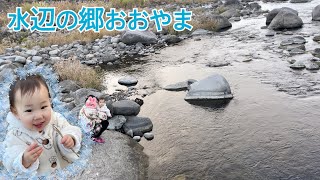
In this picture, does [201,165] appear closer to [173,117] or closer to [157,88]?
[173,117]

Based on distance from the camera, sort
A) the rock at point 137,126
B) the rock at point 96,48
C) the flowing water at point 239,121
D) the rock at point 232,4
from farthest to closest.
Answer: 1. the rock at point 232,4
2. the rock at point 96,48
3. the rock at point 137,126
4. the flowing water at point 239,121

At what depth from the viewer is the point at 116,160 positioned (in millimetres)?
6082

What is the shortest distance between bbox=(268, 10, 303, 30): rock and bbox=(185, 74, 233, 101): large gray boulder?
8.94m

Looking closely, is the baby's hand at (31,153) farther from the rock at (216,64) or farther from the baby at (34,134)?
the rock at (216,64)

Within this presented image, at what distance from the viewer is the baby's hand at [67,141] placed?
105 inches

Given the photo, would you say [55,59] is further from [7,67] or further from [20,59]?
[7,67]

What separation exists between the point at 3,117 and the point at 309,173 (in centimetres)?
493

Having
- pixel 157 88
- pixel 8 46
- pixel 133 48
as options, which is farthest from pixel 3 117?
pixel 8 46

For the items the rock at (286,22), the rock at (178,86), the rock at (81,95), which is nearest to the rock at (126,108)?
the rock at (81,95)

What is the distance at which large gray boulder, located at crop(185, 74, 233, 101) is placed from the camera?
923cm

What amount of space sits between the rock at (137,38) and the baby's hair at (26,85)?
1342 cm

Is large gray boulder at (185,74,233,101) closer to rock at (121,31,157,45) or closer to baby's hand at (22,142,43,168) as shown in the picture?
baby's hand at (22,142,43,168)

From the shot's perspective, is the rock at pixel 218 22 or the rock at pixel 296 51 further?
the rock at pixel 218 22

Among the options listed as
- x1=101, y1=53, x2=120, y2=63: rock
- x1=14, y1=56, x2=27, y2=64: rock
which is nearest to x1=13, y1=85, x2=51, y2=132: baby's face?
x1=14, y1=56, x2=27, y2=64: rock
